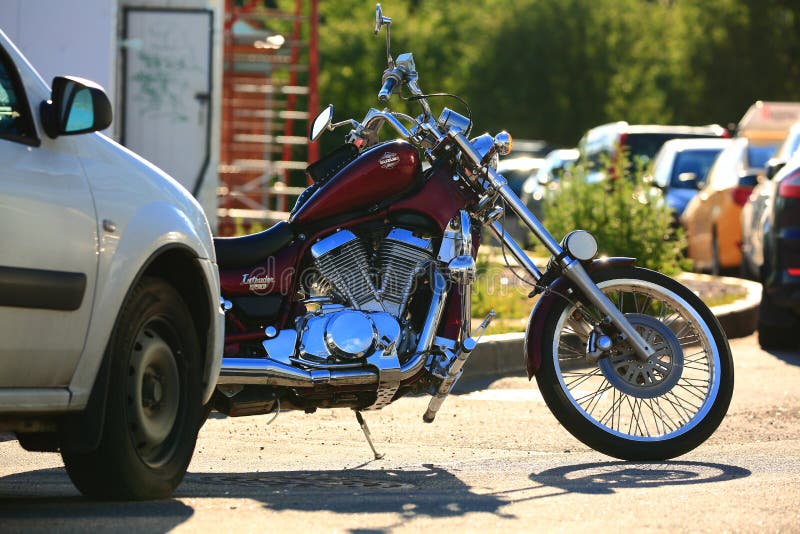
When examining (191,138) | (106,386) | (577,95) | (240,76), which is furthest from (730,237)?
(577,95)

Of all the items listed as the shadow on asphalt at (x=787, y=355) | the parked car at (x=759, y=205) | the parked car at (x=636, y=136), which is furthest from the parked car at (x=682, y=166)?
the shadow on asphalt at (x=787, y=355)

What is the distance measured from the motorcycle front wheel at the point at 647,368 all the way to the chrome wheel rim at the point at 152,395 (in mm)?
1738

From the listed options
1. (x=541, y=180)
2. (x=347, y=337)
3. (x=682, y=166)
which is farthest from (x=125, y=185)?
(x=682, y=166)

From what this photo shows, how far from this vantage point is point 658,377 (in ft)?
23.9

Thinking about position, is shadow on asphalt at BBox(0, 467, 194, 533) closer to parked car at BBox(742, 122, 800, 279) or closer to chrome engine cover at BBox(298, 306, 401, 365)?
chrome engine cover at BBox(298, 306, 401, 365)

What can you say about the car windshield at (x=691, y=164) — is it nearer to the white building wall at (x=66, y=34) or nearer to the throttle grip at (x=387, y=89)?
the white building wall at (x=66, y=34)

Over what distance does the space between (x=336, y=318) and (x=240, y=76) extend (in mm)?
21746

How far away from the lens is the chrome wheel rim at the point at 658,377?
723 centimetres

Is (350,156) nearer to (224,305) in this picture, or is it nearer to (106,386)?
(224,305)

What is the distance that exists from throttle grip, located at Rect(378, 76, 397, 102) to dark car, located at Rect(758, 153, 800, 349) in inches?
209

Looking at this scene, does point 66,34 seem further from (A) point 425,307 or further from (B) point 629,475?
(B) point 629,475

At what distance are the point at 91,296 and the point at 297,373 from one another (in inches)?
57.5

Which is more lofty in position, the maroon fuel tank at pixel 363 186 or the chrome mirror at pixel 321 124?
the chrome mirror at pixel 321 124

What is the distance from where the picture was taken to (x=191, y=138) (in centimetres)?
1739
